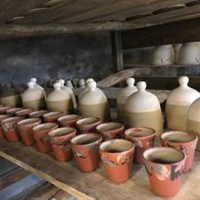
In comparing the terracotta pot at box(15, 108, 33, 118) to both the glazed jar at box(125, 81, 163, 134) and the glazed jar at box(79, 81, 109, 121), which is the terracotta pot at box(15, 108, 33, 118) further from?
the glazed jar at box(125, 81, 163, 134)

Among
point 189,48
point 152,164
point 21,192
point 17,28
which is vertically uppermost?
point 17,28

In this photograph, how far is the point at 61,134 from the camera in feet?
2.60

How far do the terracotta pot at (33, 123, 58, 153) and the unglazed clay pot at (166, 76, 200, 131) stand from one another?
16.5 inches

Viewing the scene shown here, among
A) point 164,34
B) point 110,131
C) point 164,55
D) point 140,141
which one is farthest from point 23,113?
point 164,55

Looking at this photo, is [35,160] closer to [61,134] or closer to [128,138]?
[61,134]

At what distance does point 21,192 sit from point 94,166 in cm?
130

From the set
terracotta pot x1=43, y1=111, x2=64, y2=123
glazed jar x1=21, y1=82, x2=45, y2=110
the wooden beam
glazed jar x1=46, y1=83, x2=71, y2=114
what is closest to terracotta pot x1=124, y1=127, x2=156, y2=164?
terracotta pot x1=43, y1=111, x2=64, y2=123

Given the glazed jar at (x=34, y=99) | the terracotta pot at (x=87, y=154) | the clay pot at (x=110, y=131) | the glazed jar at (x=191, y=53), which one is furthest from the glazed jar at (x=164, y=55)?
the terracotta pot at (x=87, y=154)

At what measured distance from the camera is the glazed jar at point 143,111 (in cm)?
80

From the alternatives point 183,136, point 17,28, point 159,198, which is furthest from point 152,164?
point 17,28

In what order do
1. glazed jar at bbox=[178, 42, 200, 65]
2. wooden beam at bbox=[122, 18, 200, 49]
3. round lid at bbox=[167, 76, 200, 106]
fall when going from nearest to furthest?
round lid at bbox=[167, 76, 200, 106] < wooden beam at bbox=[122, 18, 200, 49] < glazed jar at bbox=[178, 42, 200, 65]

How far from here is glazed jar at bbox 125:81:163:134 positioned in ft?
2.63

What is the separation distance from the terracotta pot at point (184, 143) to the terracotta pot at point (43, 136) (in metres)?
0.40

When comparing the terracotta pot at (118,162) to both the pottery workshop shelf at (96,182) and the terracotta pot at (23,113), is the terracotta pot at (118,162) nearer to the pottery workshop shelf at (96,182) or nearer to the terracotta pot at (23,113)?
the pottery workshop shelf at (96,182)
